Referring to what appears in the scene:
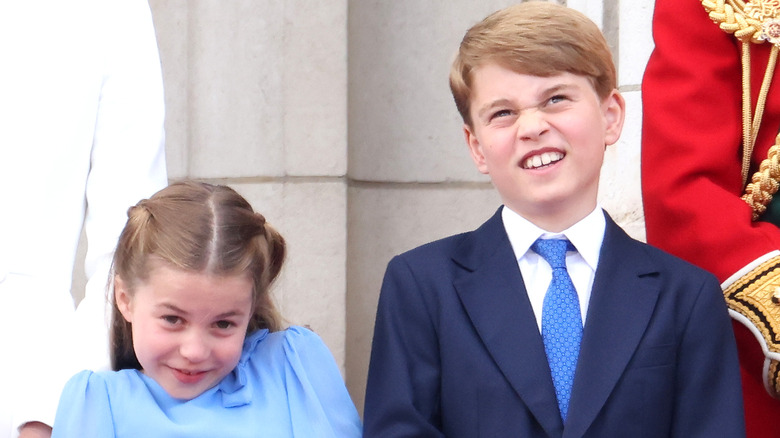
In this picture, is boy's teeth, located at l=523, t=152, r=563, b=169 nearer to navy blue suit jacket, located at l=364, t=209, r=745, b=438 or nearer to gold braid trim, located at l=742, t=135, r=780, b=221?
navy blue suit jacket, located at l=364, t=209, r=745, b=438

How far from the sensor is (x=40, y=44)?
2.39 metres

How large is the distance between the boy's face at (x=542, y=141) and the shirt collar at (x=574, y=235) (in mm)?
20

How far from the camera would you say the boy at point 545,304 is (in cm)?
215

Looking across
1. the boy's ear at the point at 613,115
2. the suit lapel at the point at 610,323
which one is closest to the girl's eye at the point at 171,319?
the suit lapel at the point at 610,323

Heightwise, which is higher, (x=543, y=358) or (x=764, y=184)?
(x=764, y=184)

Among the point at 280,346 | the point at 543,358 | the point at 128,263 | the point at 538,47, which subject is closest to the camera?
the point at 543,358

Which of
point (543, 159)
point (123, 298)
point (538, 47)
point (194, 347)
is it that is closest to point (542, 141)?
Answer: point (543, 159)

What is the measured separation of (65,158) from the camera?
2.38 metres

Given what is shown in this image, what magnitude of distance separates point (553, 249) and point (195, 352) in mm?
661

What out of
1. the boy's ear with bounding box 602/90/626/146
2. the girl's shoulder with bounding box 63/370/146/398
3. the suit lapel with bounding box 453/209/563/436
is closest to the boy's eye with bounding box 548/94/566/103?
the boy's ear with bounding box 602/90/626/146

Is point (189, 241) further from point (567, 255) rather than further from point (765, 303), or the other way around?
point (765, 303)

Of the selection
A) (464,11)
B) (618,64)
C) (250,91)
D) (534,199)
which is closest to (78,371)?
(534,199)

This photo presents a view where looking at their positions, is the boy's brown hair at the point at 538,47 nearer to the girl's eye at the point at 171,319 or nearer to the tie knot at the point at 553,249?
the tie knot at the point at 553,249

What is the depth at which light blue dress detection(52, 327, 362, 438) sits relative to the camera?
2.29 m
